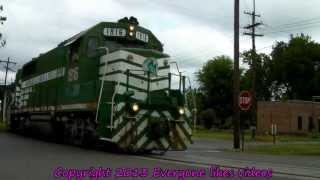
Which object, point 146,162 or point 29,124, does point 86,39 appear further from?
point 29,124

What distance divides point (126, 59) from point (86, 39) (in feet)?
8.06

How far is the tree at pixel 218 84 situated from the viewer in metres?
94.8

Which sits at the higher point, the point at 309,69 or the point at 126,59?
the point at 309,69

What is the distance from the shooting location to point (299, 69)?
94688 millimetres

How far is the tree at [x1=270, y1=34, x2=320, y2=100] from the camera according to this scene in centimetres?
9431

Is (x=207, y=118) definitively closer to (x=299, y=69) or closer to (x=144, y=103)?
(x=299, y=69)

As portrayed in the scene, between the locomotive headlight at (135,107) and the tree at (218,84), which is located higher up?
the tree at (218,84)

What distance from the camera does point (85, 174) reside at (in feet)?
42.4

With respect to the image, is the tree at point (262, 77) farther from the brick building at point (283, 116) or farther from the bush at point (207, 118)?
the brick building at point (283, 116)

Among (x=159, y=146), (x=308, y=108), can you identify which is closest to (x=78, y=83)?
(x=159, y=146)

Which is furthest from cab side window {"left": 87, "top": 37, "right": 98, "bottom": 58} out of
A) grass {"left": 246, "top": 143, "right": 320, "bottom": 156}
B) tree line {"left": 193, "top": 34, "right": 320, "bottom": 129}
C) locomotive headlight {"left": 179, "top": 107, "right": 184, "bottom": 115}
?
tree line {"left": 193, "top": 34, "right": 320, "bottom": 129}

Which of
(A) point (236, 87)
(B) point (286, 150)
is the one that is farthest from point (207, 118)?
(B) point (286, 150)

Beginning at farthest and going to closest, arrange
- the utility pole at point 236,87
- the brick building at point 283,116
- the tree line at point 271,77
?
the tree line at point 271,77
the brick building at point 283,116
the utility pole at point 236,87

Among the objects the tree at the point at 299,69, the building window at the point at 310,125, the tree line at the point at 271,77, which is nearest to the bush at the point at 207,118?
the tree line at the point at 271,77
